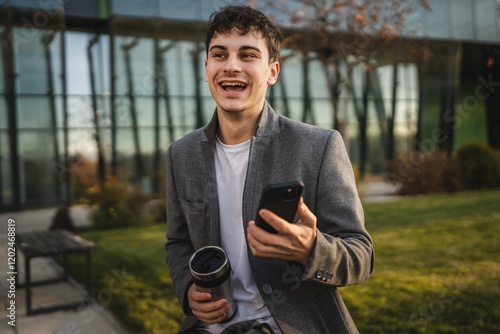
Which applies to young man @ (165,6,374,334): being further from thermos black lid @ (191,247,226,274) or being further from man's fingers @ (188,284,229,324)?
thermos black lid @ (191,247,226,274)

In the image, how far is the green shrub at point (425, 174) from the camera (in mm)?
12023

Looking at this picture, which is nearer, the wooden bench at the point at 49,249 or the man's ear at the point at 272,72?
the man's ear at the point at 272,72

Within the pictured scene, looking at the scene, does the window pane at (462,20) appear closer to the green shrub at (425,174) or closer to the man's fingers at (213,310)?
the green shrub at (425,174)

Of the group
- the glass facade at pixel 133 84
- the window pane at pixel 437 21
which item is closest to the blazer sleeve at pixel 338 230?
the glass facade at pixel 133 84

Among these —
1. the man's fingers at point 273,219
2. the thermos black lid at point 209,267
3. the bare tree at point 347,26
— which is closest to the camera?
the man's fingers at point 273,219

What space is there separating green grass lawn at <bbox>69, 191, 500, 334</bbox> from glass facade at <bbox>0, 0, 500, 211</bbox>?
3587 mm

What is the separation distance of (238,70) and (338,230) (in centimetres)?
69

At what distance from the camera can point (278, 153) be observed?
1.65 metres

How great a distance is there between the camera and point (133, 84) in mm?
11930

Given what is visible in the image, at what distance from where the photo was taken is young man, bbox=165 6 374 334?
148 cm

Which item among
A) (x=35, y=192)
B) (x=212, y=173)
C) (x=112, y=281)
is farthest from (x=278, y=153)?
(x=35, y=192)

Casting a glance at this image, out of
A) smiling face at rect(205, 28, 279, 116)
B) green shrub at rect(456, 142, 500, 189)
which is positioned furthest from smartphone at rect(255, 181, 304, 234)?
green shrub at rect(456, 142, 500, 189)

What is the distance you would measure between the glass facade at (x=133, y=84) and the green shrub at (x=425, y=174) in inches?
72.5

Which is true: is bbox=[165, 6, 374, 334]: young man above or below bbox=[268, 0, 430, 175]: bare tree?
below
